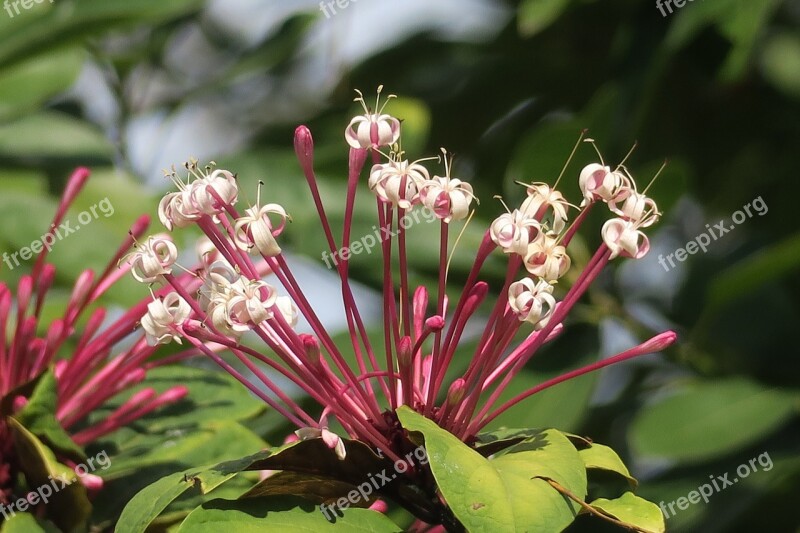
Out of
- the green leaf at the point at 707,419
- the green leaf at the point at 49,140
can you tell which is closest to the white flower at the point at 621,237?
the green leaf at the point at 707,419

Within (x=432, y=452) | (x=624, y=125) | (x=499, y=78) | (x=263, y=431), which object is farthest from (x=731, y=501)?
(x=432, y=452)

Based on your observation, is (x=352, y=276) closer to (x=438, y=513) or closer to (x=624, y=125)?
(x=624, y=125)

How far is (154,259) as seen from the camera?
1.19m

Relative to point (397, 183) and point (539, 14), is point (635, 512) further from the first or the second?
point (539, 14)

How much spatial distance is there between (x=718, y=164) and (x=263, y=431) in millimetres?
1996

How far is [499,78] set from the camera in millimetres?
3225

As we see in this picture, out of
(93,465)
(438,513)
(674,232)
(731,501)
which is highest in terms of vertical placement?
(93,465)

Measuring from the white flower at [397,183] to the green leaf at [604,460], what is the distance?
36cm

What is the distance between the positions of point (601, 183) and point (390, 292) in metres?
0.27

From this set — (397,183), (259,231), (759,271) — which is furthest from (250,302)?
(759,271)

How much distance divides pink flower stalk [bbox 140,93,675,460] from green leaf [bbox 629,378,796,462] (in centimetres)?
120

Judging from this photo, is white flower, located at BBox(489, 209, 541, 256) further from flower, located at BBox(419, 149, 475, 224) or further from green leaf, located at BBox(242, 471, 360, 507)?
green leaf, located at BBox(242, 471, 360, 507)

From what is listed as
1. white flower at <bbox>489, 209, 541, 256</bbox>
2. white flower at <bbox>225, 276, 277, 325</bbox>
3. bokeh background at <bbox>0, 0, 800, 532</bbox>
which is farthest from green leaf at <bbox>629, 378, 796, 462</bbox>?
white flower at <bbox>225, 276, 277, 325</bbox>

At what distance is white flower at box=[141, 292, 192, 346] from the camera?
1.18m
